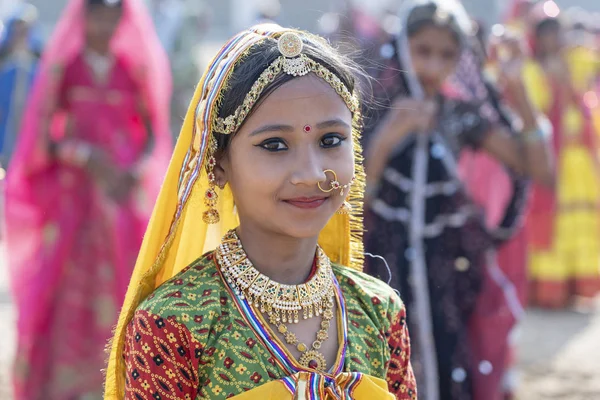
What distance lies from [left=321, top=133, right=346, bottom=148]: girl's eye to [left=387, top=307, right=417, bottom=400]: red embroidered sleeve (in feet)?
1.44

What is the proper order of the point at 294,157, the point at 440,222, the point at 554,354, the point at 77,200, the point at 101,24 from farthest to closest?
1. the point at 554,354
2. the point at 77,200
3. the point at 101,24
4. the point at 440,222
5. the point at 294,157

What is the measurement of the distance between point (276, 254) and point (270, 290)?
0.10 metres

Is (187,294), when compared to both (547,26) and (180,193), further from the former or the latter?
(547,26)

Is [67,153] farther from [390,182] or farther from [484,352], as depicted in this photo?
[484,352]

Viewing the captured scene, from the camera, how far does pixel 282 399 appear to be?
6.74 ft

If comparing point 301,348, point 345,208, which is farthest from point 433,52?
point 301,348

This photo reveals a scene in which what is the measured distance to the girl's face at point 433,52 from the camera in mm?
4246

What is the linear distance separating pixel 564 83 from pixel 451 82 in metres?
4.69

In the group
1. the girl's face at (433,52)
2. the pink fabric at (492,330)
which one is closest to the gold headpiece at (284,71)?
the girl's face at (433,52)

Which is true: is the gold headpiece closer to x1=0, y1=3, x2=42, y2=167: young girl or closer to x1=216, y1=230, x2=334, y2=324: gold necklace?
x1=216, y1=230, x2=334, y2=324: gold necklace

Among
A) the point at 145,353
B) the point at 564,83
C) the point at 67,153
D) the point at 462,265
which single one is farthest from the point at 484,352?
the point at 564,83

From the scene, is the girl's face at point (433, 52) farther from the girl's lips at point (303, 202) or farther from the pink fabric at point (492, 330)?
the girl's lips at point (303, 202)

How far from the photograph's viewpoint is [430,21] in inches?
167

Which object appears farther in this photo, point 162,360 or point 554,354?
point 554,354
